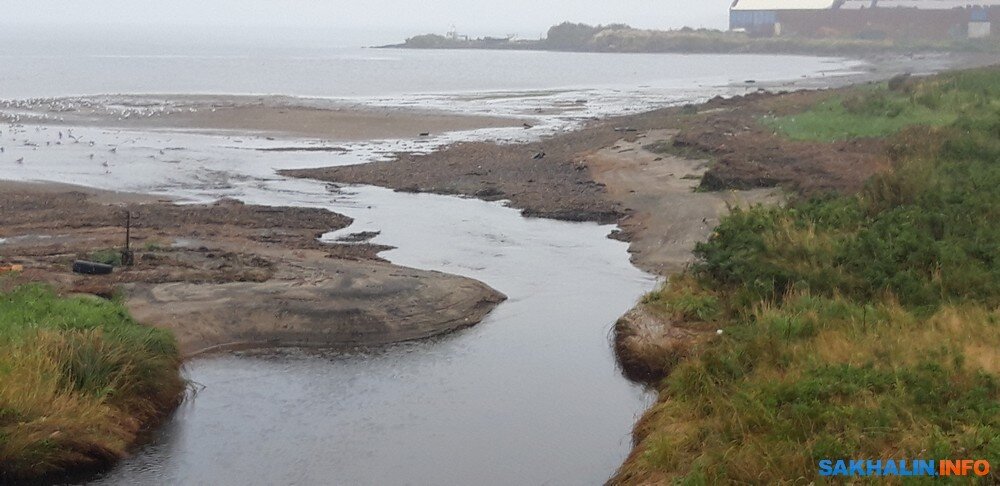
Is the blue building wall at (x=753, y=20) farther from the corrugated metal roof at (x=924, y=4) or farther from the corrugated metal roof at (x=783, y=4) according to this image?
the corrugated metal roof at (x=924, y=4)

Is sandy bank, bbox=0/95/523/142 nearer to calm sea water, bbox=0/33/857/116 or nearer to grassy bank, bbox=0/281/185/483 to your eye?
calm sea water, bbox=0/33/857/116

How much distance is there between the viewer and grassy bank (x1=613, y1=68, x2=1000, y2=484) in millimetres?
9906

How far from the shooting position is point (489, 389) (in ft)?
49.1

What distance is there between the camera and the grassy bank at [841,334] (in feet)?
32.5

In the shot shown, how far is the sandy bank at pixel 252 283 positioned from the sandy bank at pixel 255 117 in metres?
20.8

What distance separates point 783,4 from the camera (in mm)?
164000

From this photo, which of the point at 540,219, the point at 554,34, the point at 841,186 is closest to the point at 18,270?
the point at 540,219

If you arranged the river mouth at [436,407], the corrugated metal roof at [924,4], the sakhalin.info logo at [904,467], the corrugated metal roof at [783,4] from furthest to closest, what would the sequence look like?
the corrugated metal roof at [783,4]
the corrugated metal roof at [924,4]
the river mouth at [436,407]
the sakhalin.info logo at [904,467]

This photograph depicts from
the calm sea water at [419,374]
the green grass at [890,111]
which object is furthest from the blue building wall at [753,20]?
the calm sea water at [419,374]

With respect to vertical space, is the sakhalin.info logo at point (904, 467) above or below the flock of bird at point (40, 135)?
below

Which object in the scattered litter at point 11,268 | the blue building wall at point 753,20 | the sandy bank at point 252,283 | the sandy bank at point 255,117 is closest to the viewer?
the sandy bank at point 252,283

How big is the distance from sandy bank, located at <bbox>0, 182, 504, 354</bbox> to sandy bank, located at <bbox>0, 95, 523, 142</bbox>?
68.3 ft

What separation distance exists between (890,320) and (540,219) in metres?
14.3

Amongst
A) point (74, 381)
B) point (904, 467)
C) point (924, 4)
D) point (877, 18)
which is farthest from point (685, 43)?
point (904, 467)
